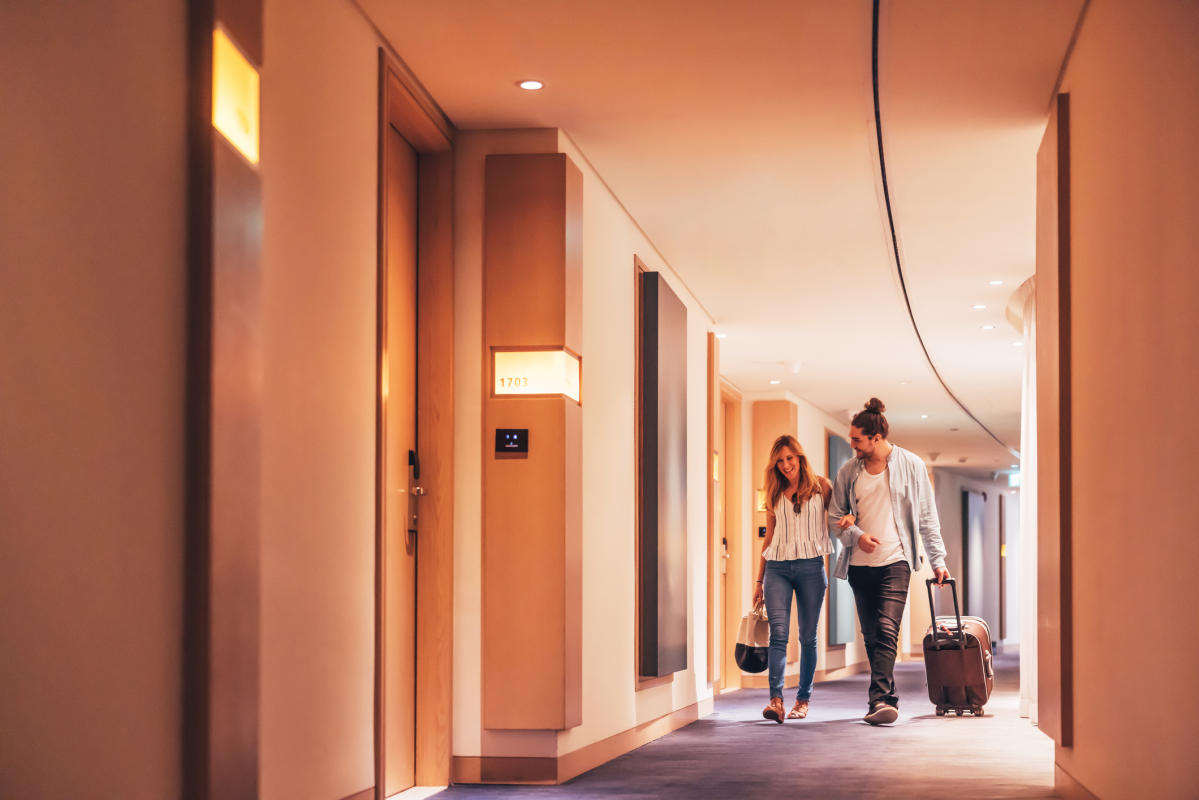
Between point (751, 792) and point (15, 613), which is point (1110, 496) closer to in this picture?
point (751, 792)

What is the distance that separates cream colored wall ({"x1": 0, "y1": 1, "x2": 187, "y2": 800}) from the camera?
2.14 metres

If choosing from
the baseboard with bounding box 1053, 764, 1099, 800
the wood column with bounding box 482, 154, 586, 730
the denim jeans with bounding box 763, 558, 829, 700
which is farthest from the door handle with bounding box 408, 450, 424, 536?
the denim jeans with bounding box 763, 558, 829, 700

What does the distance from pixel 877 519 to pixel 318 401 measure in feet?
12.9

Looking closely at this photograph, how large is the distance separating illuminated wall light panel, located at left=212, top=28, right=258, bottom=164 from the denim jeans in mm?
4721

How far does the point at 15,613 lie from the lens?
210 cm

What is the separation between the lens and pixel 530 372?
5.10 meters

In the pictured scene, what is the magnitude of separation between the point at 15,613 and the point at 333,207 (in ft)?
6.28

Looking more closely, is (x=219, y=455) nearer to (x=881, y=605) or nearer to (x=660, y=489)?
(x=660, y=489)

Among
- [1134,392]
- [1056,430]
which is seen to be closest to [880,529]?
[1056,430]

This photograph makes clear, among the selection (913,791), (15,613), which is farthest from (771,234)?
(15,613)

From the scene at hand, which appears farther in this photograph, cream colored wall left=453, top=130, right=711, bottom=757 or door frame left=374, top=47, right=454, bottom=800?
cream colored wall left=453, top=130, right=711, bottom=757

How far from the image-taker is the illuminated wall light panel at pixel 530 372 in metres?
5.08

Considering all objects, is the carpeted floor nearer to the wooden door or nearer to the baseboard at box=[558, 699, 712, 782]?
the baseboard at box=[558, 699, 712, 782]

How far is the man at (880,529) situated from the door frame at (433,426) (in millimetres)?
2460
